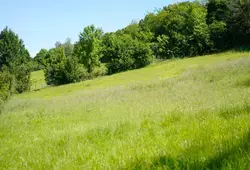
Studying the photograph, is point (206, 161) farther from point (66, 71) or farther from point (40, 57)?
point (40, 57)

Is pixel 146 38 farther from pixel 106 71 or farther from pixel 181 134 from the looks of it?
pixel 181 134

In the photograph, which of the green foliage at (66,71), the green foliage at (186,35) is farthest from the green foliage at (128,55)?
the green foliage at (186,35)

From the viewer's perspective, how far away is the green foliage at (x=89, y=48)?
58.5 metres

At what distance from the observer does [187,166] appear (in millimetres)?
2738

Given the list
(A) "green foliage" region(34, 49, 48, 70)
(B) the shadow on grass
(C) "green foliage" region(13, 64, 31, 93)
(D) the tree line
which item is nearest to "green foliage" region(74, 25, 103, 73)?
(D) the tree line

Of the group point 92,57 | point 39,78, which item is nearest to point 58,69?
point 92,57

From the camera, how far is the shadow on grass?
264 cm

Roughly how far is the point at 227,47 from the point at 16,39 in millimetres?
65339

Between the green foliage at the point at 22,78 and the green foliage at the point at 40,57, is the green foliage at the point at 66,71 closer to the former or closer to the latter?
the green foliage at the point at 22,78

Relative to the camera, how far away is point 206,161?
2.83 metres

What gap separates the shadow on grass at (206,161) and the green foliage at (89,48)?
55.2m

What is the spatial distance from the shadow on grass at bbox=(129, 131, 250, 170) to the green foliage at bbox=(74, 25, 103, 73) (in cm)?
5521

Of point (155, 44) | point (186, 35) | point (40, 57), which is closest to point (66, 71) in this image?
point (155, 44)

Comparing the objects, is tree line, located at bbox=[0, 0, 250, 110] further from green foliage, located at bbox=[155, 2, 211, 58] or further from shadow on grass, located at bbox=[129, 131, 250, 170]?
shadow on grass, located at bbox=[129, 131, 250, 170]
